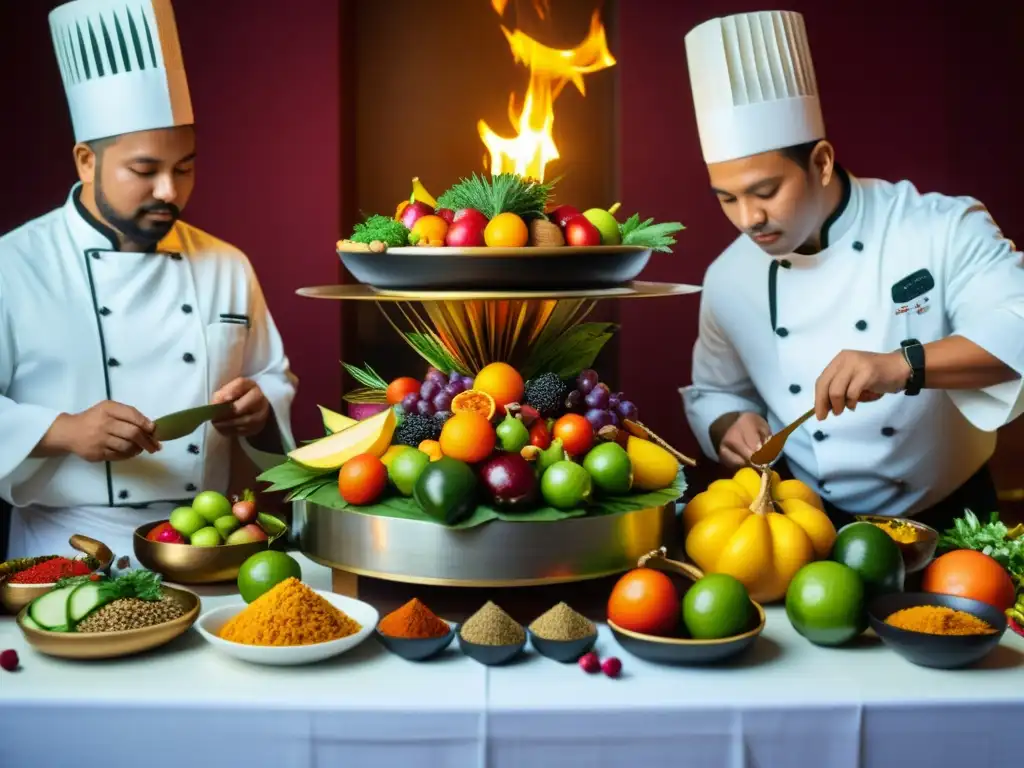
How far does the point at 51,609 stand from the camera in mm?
1454

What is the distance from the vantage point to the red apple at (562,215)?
1.72m

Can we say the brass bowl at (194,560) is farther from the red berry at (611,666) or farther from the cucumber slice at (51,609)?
the red berry at (611,666)

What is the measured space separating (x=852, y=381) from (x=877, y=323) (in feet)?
1.98

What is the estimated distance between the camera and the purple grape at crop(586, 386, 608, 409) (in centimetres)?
175

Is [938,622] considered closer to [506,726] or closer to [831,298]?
[506,726]

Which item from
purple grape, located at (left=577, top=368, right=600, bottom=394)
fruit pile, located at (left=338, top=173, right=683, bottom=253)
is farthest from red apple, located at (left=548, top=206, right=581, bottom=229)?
purple grape, located at (left=577, top=368, right=600, bottom=394)

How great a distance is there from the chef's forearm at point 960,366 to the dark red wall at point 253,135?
213cm

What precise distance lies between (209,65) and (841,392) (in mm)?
2516

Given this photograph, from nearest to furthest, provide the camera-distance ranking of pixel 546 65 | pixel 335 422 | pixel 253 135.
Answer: pixel 335 422, pixel 253 135, pixel 546 65

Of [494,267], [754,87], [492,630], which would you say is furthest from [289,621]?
[754,87]

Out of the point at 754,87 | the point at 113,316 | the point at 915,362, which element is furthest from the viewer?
the point at 113,316

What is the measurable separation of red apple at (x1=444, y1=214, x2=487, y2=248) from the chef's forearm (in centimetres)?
98

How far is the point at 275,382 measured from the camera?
105 inches

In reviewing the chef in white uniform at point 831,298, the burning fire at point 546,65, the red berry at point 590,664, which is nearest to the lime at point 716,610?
the red berry at point 590,664
